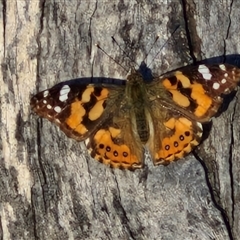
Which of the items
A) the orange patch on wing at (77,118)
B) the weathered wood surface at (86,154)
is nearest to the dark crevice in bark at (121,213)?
the weathered wood surface at (86,154)

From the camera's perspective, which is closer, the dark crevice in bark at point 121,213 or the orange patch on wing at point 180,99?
the dark crevice in bark at point 121,213

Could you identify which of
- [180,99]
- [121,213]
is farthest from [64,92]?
[121,213]

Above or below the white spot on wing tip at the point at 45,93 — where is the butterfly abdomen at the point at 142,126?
below

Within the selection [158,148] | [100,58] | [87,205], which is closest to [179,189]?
[158,148]

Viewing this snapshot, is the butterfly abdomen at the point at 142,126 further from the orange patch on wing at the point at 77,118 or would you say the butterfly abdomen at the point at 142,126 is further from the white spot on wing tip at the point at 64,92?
the white spot on wing tip at the point at 64,92

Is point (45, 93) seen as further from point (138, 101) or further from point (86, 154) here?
point (138, 101)

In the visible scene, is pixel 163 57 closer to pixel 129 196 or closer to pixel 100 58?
pixel 100 58
